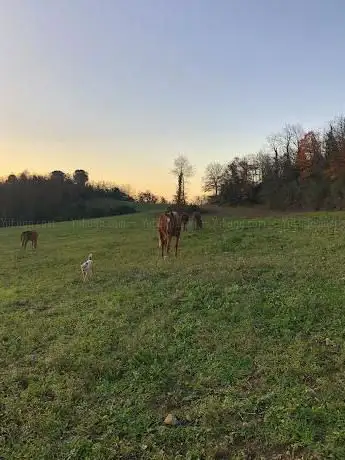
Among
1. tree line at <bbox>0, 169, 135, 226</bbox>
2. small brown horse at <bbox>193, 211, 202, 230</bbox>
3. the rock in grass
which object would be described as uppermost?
tree line at <bbox>0, 169, 135, 226</bbox>

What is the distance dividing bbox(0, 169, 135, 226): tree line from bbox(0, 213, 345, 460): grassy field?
76361 mm

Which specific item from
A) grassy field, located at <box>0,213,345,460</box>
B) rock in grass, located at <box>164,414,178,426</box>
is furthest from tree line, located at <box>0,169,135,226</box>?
rock in grass, located at <box>164,414,178,426</box>

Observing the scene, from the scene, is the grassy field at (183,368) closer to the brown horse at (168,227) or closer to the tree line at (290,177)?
the brown horse at (168,227)

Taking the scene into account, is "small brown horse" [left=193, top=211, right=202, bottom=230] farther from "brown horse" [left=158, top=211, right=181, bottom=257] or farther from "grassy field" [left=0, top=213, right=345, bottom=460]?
"grassy field" [left=0, top=213, right=345, bottom=460]

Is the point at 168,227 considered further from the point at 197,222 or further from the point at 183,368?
the point at 197,222

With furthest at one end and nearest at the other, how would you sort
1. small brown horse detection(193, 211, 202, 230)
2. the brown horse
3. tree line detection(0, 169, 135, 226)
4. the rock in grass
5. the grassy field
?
tree line detection(0, 169, 135, 226) → small brown horse detection(193, 211, 202, 230) → the brown horse → the rock in grass → the grassy field

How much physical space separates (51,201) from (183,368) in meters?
93.7

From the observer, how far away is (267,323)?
7.98 meters

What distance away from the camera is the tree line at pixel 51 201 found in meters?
89.1

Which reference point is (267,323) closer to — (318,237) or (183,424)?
(183,424)

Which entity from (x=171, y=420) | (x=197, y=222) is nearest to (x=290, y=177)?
(x=197, y=222)

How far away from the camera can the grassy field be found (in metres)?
4.86

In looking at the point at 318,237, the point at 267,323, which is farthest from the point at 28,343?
the point at 318,237

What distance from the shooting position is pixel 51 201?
96.1 meters
